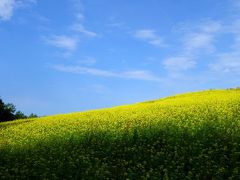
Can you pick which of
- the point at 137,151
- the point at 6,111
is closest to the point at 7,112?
the point at 6,111

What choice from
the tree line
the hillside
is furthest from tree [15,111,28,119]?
the hillside

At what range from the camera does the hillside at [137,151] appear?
17.5m

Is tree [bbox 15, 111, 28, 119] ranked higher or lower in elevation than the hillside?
higher

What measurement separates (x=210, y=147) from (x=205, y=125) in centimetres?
489

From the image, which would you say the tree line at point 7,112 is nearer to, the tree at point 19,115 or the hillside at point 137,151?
the tree at point 19,115

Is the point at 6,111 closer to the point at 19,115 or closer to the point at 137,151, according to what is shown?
the point at 19,115

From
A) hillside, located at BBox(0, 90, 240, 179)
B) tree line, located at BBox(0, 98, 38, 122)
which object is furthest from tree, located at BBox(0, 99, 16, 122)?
hillside, located at BBox(0, 90, 240, 179)

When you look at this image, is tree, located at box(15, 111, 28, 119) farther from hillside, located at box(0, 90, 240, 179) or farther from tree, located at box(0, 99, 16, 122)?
hillside, located at box(0, 90, 240, 179)

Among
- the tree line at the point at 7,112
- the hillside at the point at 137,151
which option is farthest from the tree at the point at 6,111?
the hillside at the point at 137,151

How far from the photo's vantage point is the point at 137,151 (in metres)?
20.2

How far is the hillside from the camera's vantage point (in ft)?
57.4

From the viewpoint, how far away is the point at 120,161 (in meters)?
19.3

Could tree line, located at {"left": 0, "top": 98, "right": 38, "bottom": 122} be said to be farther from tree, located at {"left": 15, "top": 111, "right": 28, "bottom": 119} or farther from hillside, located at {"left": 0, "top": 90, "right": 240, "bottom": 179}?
hillside, located at {"left": 0, "top": 90, "right": 240, "bottom": 179}

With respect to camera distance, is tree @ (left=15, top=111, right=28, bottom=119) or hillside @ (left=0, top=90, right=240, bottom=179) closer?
hillside @ (left=0, top=90, right=240, bottom=179)
